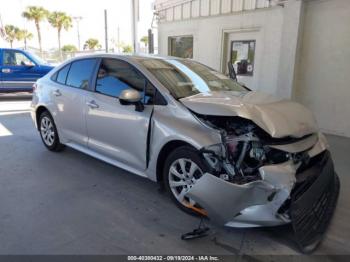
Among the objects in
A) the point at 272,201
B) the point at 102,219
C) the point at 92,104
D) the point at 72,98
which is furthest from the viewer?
the point at 72,98

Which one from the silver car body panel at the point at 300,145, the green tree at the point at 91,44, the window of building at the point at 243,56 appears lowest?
the silver car body panel at the point at 300,145

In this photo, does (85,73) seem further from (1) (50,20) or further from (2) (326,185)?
(1) (50,20)

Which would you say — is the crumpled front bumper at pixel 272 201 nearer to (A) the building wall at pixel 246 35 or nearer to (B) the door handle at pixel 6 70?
(A) the building wall at pixel 246 35

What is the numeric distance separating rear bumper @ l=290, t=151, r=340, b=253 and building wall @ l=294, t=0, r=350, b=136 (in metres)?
3.56

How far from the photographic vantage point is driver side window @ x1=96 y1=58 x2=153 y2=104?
11.7 feet

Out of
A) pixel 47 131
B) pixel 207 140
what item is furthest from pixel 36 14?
pixel 207 140

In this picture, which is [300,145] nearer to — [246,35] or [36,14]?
[246,35]

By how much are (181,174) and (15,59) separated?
9.99 metres

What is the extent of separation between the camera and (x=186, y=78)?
3.70m

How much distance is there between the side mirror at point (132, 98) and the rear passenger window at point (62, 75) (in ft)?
5.53

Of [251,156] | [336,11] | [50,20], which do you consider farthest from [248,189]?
[50,20]

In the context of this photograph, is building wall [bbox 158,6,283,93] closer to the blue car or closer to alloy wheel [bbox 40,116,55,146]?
alloy wheel [bbox 40,116,55,146]

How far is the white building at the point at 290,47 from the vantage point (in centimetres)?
609

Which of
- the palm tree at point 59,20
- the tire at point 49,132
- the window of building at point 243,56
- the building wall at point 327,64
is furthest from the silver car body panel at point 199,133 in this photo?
the palm tree at point 59,20
